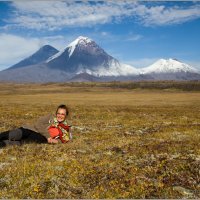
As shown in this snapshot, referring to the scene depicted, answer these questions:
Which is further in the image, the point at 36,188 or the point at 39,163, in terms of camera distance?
the point at 39,163

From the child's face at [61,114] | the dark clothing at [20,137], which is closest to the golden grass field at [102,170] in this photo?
the dark clothing at [20,137]

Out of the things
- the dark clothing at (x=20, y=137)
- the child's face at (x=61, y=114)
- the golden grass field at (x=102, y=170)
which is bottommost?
the golden grass field at (x=102, y=170)

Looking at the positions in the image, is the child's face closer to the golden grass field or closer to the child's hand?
the child's hand

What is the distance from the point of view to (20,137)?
60.1ft

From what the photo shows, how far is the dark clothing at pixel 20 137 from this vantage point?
58.9 ft

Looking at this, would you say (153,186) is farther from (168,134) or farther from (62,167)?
(168,134)

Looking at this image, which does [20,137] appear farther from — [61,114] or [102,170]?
[102,170]

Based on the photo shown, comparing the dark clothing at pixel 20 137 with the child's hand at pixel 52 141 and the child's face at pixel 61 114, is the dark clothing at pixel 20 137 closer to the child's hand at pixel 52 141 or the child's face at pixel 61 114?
the child's hand at pixel 52 141

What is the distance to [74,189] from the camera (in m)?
11.5

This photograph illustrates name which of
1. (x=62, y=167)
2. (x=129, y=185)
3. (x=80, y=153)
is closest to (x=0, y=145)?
(x=80, y=153)

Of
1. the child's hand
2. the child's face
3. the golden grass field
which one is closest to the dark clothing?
→ the child's hand

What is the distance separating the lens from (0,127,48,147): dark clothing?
17.9m

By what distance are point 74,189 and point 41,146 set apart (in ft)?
24.5

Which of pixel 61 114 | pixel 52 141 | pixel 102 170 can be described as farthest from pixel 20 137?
pixel 102 170
